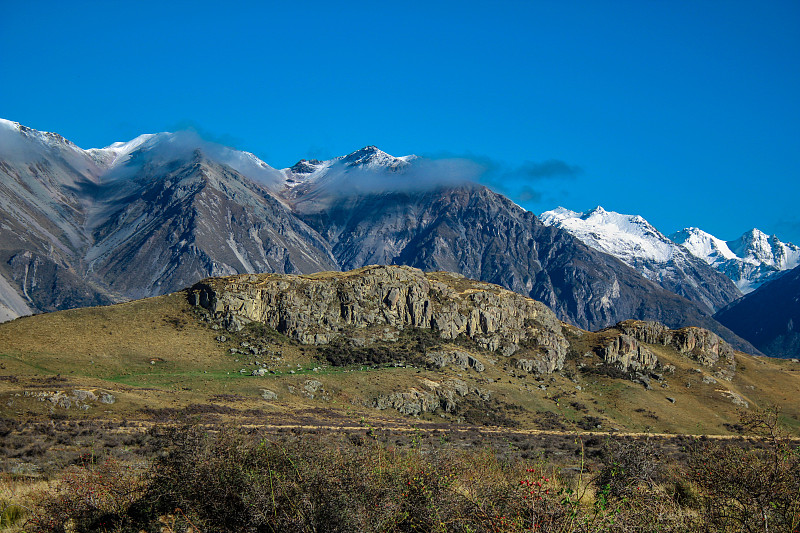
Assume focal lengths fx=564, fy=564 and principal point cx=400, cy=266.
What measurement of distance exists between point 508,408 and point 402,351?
22.7 m

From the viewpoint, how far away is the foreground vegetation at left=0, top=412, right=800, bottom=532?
8547 mm

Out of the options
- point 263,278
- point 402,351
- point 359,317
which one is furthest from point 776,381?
point 263,278

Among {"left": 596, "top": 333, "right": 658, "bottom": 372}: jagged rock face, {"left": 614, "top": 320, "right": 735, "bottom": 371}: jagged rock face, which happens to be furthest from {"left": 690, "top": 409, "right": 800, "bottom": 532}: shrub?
{"left": 614, "top": 320, "right": 735, "bottom": 371}: jagged rock face

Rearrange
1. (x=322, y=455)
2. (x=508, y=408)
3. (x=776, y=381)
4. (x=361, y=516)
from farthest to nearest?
(x=776, y=381), (x=508, y=408), (x=322, y=455), (x=361, y=516)

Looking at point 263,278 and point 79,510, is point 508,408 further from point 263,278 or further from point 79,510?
point 79,510

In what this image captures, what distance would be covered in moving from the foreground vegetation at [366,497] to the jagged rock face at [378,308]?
3594 inches

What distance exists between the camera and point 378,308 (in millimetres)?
111750

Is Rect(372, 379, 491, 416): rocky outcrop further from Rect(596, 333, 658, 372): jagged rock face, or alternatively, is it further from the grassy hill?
Rect(596, 333, 658, 372): jagged rock face

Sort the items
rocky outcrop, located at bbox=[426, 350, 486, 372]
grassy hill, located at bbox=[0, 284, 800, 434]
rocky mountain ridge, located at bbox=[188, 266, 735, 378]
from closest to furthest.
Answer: grassy hill, located at bbox=[0, 284, 800, 434], rocky outcrop, located at bbox=[426, 350, 486, 372], rocky mountain ridge, located at bbox=[188, 266, 735, 378]

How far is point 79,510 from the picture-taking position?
10867 mm

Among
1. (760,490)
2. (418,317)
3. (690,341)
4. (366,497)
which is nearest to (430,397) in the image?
(418,317)

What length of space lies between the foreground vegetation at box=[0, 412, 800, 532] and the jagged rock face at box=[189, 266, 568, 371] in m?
91.3

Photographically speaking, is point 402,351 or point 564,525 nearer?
point 564,525

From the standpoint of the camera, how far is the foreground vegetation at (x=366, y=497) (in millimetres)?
8547
